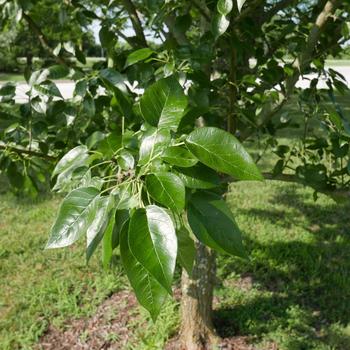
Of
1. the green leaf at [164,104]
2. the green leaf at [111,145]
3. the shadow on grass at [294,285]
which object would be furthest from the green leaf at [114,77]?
the shadow on grass at [294,285]

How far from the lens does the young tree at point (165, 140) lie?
2.15 ft

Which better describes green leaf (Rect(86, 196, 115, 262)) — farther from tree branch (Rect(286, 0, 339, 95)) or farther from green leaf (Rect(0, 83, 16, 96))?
tree branch (Rect(286, 0, 339, 95))

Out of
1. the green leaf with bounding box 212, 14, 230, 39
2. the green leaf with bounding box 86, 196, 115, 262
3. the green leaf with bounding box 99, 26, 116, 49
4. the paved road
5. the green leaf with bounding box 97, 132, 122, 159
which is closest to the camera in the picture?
the green leaf with bounding box 86, 196, 115, 262

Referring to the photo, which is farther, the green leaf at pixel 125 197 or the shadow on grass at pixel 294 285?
the shadow on grass at pixel 294 285

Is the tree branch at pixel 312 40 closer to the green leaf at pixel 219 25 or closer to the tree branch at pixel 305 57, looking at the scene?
the tree branch at pixel 305 57

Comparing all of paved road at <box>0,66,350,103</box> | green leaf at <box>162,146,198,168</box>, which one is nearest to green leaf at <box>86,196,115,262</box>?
green leaf at <box>162,146,198,168</box>

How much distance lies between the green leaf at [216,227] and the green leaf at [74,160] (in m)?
0.29

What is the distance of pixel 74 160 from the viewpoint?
3.03 ft

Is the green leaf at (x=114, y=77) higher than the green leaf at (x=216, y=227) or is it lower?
higher

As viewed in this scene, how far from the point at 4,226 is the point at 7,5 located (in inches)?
105

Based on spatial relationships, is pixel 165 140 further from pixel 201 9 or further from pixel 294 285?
pixel 294 285

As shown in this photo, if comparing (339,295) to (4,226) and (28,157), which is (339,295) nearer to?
(28,157)

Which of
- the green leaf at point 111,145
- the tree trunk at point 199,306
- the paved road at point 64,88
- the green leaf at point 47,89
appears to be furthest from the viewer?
the tree trunk at point 199,306

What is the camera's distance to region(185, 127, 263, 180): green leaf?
0.66 m
